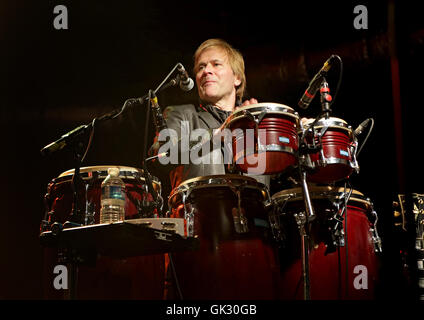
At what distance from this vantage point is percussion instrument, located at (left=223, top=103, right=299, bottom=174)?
2.45 m

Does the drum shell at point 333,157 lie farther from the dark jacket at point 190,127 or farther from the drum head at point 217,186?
the dark jacket at point 190,127

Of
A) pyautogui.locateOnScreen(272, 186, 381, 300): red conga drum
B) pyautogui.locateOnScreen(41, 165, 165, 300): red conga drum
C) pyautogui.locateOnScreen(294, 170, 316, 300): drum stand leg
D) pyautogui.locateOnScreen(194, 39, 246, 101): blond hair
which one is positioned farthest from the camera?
pyautogui.locateOnScreen(194, 39, 246, 101): blond hair

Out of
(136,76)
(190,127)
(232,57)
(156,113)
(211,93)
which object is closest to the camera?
(156,113)

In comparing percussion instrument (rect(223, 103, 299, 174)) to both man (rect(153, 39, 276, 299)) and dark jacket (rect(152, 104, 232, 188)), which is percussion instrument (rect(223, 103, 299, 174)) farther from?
Result: dark jacket (rect(152, 104, 232, 188))

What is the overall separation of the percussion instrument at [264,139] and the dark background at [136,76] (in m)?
1.14

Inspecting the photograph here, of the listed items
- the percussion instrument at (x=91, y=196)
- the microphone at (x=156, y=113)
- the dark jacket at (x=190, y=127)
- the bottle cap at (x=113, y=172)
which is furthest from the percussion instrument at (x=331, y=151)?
the bottle cap at (x=113, y=172)

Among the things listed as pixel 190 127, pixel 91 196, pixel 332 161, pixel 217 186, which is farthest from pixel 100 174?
pixel 332 161

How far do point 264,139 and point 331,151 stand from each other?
429mm

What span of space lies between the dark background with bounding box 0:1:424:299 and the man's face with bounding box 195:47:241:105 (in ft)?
1.53

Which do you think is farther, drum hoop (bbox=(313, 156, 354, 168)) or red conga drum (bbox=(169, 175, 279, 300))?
drum hoop (bbox=(313, 156, 354, 168))

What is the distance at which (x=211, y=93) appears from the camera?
11.7 feet

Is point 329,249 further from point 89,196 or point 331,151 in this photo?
point 89,196

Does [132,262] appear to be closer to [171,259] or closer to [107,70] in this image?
[171,259]

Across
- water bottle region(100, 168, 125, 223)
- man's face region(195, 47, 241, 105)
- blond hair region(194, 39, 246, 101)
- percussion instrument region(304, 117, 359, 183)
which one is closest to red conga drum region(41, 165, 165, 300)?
water bottle region(100, 168, 125, 223)
